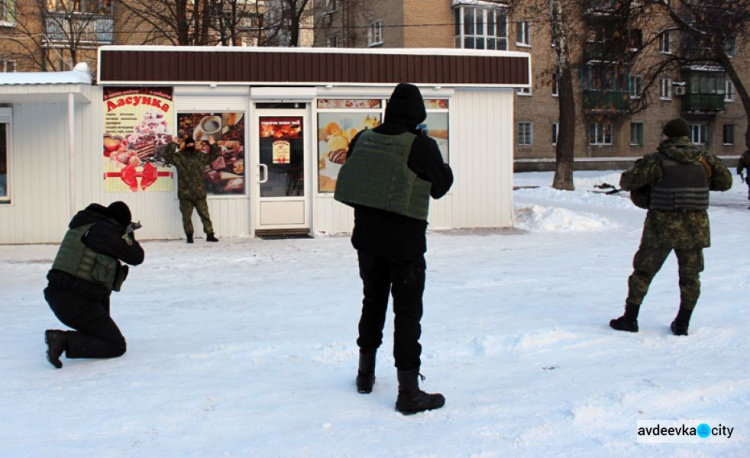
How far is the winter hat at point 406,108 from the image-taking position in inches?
181

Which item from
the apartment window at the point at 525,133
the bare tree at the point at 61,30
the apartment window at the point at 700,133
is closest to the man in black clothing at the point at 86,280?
the bare tree at the point at 61,30

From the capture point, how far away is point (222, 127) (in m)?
14.1

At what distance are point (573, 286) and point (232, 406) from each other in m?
5.06

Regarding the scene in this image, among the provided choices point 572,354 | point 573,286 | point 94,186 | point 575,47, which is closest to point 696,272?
point 572,354

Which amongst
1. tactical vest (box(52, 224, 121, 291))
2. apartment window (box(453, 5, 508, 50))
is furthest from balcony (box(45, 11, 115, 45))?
tactical vest (box(52, 224, 121, 291))

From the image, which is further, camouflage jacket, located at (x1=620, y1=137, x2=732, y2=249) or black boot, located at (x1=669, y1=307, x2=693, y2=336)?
black boot, located at (x1=669, y1=307, x2=693, y2=336)

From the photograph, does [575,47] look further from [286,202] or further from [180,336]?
[180,336]

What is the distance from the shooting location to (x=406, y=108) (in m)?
4.59

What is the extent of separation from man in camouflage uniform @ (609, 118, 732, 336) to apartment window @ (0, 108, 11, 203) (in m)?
10.8

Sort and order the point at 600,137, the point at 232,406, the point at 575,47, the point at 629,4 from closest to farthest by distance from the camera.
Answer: the point at 232,406 < the point at 629,4 < the point at 575,47 < the point at 600,137

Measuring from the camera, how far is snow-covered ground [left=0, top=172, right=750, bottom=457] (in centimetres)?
414

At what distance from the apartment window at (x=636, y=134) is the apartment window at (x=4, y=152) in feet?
143

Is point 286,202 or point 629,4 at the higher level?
point 629,4

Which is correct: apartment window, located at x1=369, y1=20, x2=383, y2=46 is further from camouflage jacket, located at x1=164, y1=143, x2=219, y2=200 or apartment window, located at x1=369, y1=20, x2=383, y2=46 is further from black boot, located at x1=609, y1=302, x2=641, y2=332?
black boot, located at x1=609, y1=302, x2=641, y2=332
